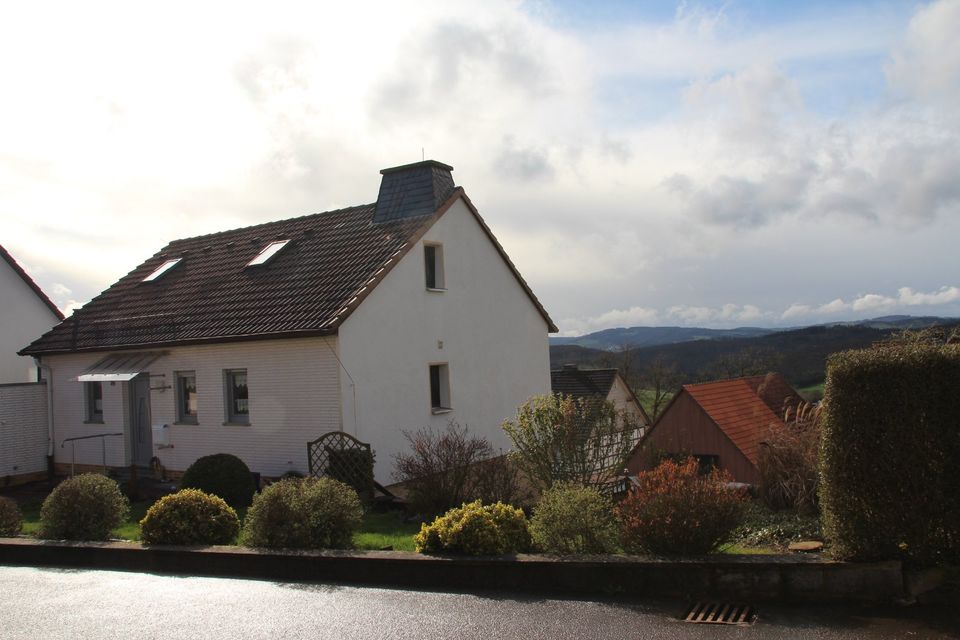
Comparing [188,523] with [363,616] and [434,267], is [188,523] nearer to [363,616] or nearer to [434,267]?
[363,616]

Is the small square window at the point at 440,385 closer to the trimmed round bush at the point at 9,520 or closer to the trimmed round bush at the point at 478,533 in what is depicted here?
the trimmed round bush at the point at 9,520

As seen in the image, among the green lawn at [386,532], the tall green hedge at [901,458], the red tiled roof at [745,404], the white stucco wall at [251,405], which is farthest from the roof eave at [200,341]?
the tall green hedge at [901,458]

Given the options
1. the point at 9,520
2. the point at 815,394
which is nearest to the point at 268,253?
the point at 9,520

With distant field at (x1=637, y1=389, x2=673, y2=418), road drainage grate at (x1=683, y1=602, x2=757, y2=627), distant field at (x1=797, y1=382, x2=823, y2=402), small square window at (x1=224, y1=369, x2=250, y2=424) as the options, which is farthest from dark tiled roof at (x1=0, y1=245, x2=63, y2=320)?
distant field at (x1=637, y1=389, x2=673, y2=418)

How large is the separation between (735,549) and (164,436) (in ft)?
47.8

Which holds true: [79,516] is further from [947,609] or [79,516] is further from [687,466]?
[947,609]

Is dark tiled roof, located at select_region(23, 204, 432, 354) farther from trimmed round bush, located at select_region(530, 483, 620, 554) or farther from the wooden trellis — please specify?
trimmed round bush, located at select_region(530, 483, 620, 554)

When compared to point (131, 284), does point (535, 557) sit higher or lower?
lower

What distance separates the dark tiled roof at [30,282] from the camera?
25.4 meters

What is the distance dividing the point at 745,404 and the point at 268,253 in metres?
12.8

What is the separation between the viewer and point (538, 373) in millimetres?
23766

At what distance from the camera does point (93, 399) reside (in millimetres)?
21469

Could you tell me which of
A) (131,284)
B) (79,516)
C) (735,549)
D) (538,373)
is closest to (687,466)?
(735,549)

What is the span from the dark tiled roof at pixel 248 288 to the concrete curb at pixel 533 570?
268 inches
